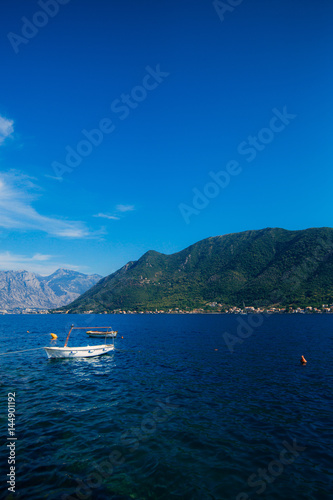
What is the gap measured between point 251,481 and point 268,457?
2.52 m

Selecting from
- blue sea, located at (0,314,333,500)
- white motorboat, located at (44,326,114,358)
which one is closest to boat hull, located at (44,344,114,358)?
white motorboat, located at (44,326,114,358)

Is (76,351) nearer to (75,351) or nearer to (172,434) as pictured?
(75,351)

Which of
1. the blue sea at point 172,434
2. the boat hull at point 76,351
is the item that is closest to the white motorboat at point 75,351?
the boat hull at point 76,351

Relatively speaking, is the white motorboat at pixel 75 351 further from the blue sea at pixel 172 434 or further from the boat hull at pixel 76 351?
the blue sea at pixel 172 434

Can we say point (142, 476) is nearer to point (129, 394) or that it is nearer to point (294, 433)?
point (294, 433)

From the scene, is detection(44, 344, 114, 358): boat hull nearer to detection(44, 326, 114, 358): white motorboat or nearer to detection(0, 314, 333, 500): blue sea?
detection(44, 326, 114, 358): white motorboat

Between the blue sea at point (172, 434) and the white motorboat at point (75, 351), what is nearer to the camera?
the blue sea at point (172, 434)

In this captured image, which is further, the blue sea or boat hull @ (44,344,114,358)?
boat hull @ (44,344,114,358)

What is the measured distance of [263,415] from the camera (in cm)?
2059

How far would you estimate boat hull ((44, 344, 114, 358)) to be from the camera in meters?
44.3

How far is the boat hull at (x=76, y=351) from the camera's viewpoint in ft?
145

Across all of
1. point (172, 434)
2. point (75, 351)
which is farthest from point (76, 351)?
point (172, 434)

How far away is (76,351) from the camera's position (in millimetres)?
46344

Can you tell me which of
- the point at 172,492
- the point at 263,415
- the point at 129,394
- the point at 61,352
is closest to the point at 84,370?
the point at 61,352
